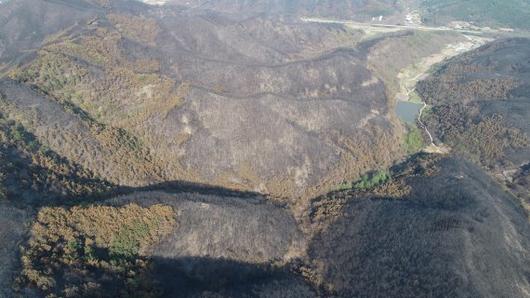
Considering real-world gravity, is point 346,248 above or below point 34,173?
below

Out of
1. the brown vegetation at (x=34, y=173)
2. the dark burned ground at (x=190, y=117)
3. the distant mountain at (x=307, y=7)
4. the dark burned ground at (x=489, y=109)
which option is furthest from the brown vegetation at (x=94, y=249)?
the distant mountain at (x=307, y=7)

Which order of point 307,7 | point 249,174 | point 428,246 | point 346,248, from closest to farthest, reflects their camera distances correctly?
point 428,246 < point 346,248 < point 249,174 < point 307,7

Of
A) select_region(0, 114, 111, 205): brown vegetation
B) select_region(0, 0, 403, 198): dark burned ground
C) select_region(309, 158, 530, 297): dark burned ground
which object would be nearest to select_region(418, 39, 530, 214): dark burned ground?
select_region(0, 0, 403, 198): dark burned ground

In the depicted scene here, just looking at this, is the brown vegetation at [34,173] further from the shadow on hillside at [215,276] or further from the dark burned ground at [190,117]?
the shadow on hillside at [215,276]

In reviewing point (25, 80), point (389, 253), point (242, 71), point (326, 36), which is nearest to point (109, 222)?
point (389, 253)

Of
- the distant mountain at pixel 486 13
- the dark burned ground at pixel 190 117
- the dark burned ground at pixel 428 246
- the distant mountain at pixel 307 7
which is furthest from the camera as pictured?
the distant mountain at pixel 307 7

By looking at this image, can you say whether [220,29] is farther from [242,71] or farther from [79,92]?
[79,92]

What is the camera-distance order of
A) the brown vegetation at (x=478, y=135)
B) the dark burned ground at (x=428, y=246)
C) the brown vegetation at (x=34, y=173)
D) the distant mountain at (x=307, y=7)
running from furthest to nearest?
the distant mountain at (x=307, y=7) → the brown vegetation at (x=478, y=135) → the brown vegetation at (x=34, y=173) → the dark burned ground at (x=428, y=246)

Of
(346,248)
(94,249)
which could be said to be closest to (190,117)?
(94,249)

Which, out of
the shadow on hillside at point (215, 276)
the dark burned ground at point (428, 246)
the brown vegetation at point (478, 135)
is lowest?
the shadow on hillside at point (215, 276)

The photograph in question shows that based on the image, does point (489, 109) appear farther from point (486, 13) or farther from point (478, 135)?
point (486, 13)

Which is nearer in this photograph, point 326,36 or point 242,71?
point 242,71
